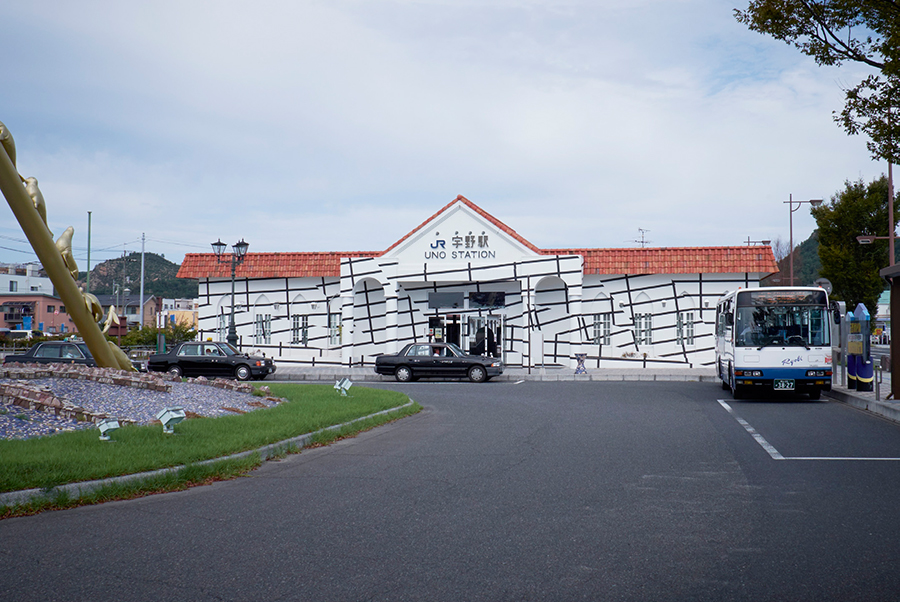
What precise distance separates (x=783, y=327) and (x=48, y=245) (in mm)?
15471

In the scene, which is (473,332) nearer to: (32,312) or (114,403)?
(114,403)

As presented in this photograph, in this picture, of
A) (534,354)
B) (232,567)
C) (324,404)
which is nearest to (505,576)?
(232,567)

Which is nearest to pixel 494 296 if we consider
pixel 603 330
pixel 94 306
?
pixel 603 330

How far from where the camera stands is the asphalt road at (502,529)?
453cm

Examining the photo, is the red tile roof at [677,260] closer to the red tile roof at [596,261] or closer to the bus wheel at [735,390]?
the red tile roof at [596,261]

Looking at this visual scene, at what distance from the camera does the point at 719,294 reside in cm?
3100

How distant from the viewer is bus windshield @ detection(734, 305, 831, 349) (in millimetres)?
17266

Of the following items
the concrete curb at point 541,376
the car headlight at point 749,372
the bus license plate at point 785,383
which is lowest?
the concrete curb at point 541,376

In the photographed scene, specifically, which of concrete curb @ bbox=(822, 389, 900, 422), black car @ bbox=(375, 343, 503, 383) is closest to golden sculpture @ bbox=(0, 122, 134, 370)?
black car @ bbox=(375, 343, 503, 383)

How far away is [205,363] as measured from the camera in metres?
24.2

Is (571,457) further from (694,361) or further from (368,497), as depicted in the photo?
(694,361)

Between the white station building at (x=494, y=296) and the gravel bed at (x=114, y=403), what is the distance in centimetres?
1571

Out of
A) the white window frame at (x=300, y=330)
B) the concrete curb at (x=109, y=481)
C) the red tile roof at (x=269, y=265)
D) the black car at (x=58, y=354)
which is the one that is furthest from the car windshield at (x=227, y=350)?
the concrete curb at (x=109, y=481)

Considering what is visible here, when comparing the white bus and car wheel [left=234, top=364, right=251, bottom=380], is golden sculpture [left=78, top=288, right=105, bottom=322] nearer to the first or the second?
car wheel [left=234, top=364, right=251, bottom=380]
